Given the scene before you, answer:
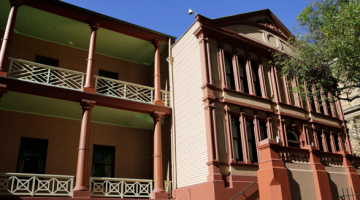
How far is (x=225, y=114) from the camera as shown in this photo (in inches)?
508

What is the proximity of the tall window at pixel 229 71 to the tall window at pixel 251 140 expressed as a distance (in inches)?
75.0

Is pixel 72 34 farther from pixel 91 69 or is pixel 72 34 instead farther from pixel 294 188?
pixel 294 188

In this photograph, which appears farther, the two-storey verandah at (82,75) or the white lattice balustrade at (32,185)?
the two-storey verandah at (82,75)

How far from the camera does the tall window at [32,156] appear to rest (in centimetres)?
Answer: 1295

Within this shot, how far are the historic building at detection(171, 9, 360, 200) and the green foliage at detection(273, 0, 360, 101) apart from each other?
1516 mm

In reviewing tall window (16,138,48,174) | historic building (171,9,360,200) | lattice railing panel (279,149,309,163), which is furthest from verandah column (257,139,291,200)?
tall window (16,138,48,174)

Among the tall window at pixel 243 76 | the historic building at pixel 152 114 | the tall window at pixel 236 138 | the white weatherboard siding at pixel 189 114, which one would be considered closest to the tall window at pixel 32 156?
the historic building at pixel 152 114

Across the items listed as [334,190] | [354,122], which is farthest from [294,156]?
[354,122]

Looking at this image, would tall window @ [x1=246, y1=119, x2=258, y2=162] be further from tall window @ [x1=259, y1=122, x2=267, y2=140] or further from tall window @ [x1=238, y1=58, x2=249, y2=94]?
tall window @ [x1=238, y1=58, x2=249, y2=94]

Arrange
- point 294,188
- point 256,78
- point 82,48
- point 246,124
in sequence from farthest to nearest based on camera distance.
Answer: point 82,48
point 256,78
point 246,124
point 294,188

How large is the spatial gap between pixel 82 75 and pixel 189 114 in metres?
5.09

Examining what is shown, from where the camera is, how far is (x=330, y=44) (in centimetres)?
1241

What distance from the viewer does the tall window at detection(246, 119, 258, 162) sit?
13109 mm

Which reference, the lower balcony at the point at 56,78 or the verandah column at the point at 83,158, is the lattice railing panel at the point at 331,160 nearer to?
the lower balcony at the point at 56,78
